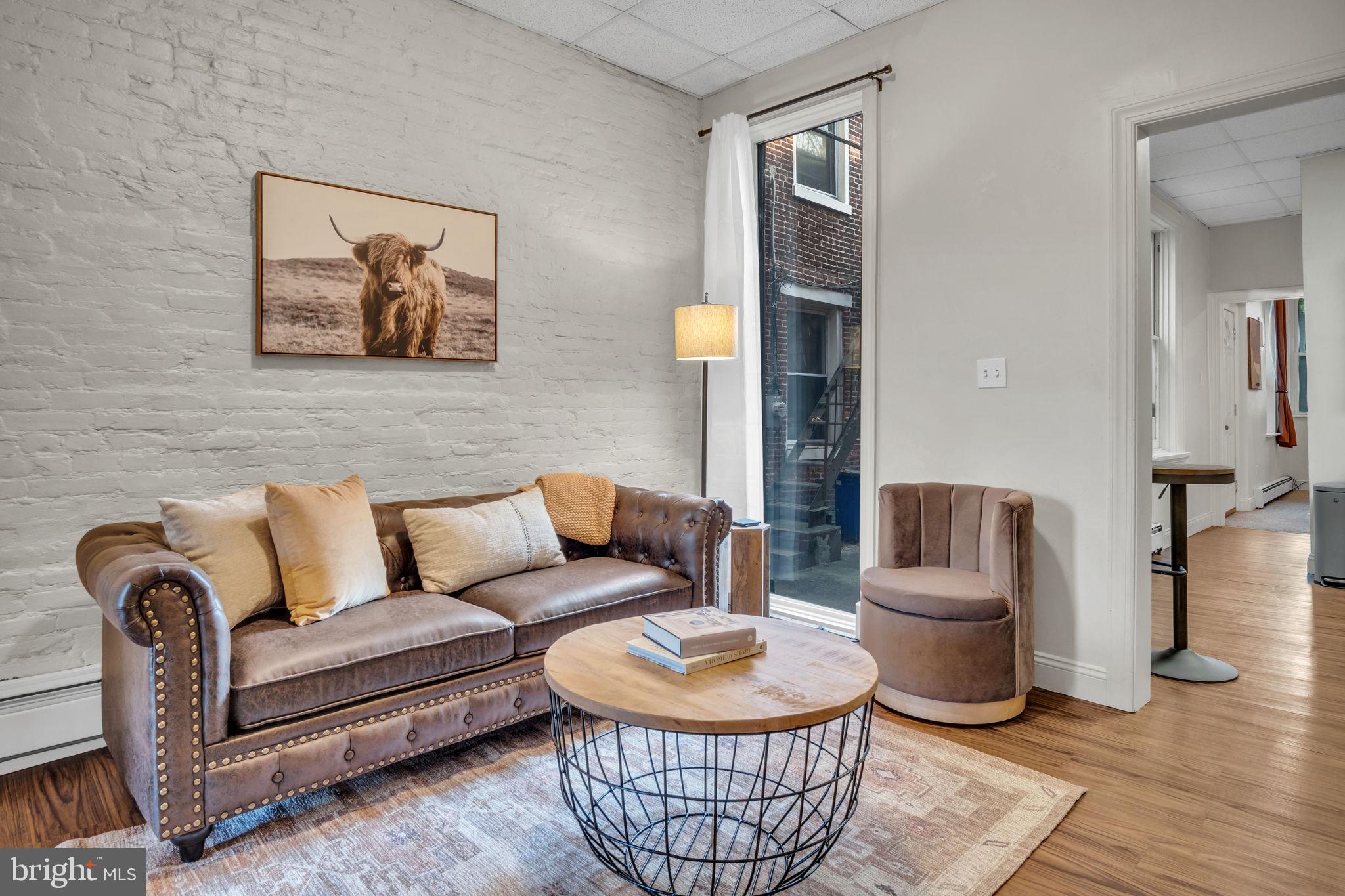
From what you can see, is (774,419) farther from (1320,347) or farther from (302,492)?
(1320,347)

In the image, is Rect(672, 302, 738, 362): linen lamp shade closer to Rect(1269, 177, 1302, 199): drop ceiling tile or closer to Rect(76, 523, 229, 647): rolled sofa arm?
Rect(76, 523, 229, 647): rolled sofa arm

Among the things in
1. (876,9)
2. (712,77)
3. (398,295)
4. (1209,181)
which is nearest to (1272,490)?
(1209,181)

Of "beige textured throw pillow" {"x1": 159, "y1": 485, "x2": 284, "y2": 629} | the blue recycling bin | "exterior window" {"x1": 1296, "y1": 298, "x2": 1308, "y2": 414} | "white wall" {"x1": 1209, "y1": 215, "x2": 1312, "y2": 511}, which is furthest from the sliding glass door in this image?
"exterior window" {"x1": 1296, "y1": 298, "x2": 1308, "y2": 414}

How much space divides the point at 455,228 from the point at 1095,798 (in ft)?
10.3

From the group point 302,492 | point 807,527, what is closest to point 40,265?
point 302,492

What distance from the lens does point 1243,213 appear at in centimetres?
654

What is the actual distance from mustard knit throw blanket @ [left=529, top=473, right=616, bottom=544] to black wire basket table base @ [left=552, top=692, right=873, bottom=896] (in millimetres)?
865

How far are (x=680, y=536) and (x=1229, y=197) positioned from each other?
18.9 feet

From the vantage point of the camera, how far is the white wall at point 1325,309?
5039mm

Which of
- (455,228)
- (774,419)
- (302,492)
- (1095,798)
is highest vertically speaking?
(455,228)

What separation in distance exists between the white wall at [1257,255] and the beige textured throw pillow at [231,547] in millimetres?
7887

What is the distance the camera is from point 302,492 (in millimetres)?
2486

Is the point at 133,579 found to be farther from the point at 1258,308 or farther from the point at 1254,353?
the point at 1258,308

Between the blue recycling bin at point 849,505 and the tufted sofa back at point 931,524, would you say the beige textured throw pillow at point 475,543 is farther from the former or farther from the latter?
the blue recycling bin at point 849,505
